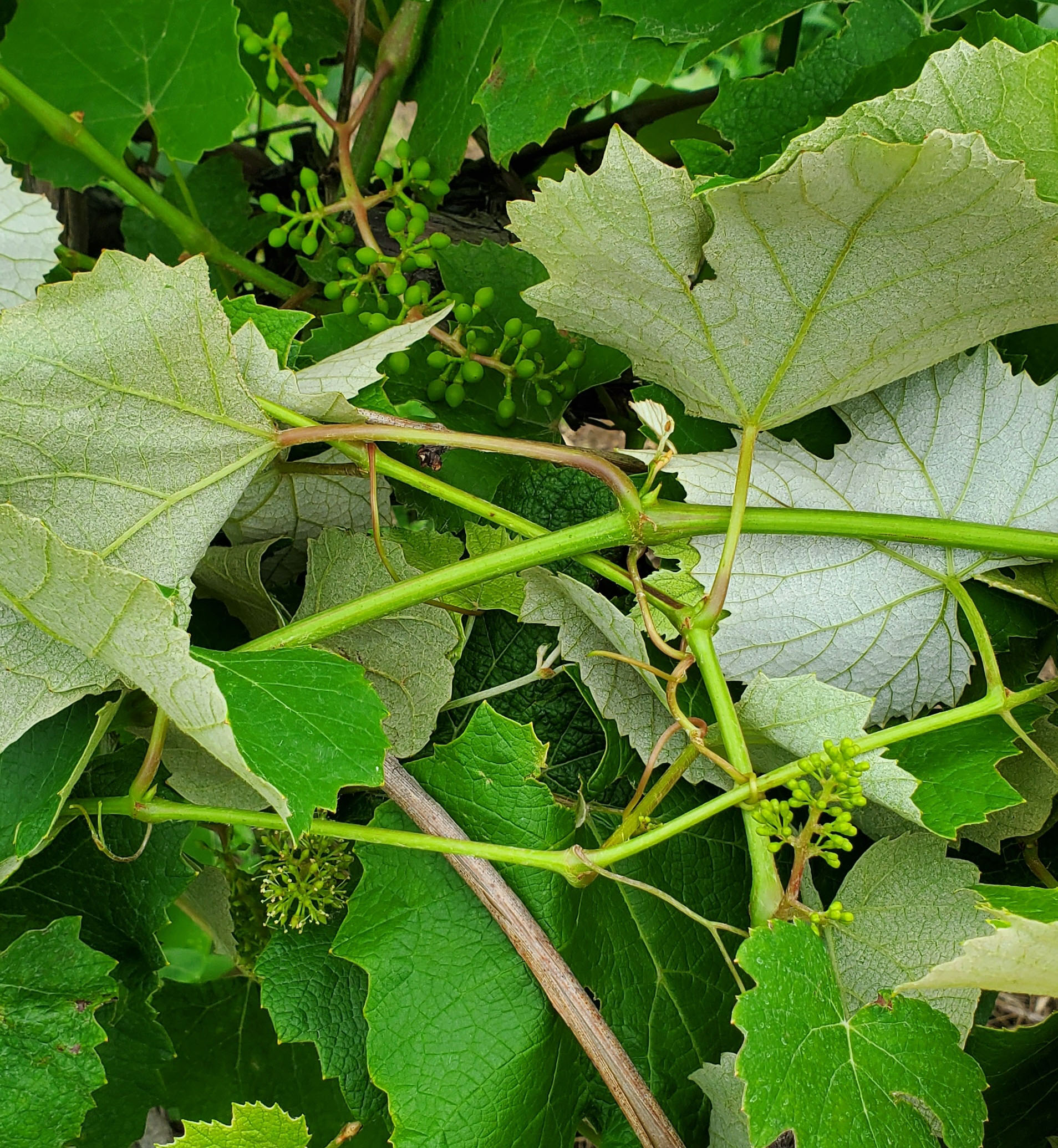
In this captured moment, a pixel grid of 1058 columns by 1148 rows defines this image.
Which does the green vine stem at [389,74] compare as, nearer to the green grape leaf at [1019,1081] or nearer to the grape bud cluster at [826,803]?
the grape bud cluster at [826,803]

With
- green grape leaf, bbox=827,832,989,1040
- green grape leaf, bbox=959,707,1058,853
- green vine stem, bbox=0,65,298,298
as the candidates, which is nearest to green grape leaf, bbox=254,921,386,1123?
green grape leaf, bbox=827,832,989,1040

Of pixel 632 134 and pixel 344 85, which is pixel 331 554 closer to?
pixel 344 85

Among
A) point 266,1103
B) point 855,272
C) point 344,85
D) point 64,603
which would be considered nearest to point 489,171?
point 344,85

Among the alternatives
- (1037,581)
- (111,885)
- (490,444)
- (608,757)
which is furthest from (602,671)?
(111,885)

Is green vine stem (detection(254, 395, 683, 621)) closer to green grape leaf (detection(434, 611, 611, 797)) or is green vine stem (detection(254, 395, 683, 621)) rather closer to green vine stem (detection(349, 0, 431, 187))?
green grape leaf (detection(434, 611, 611, 797))

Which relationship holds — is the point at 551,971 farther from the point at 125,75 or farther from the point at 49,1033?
the point at 125,75

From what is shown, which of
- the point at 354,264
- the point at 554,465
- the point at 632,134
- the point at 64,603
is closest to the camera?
the point at 64,603
